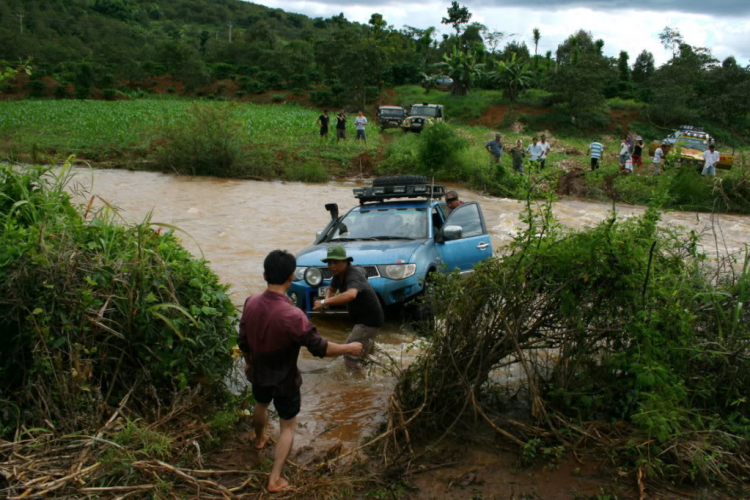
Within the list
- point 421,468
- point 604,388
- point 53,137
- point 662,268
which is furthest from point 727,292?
point 53,137

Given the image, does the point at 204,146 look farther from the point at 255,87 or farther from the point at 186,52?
the point at 186,52

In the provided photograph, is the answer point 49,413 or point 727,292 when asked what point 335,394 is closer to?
point 49,413

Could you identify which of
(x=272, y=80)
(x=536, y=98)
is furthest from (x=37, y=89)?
(x=536, y=98)

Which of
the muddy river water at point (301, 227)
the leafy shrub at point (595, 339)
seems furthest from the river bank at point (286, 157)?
the leafy shrub at point (595, 339)

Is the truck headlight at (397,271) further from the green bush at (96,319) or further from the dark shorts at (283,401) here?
the dark shorts at (283,401)

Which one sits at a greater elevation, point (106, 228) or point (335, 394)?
point (106, 228)

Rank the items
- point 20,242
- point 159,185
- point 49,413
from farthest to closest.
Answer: point 159,185
point 20,242
point 49,413

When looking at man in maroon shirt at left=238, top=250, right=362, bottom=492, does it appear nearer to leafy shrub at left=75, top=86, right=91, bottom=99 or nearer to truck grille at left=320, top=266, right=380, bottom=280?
truck grille at left=320, top=266, right=380, bottom=280

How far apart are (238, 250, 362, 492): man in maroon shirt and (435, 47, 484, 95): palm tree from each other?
2052 inches

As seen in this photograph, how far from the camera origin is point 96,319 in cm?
449

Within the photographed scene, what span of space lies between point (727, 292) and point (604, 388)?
4.07ft

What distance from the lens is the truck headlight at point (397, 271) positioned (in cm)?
776

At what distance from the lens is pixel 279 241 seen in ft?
46.3

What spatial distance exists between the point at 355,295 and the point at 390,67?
57.4 meters
